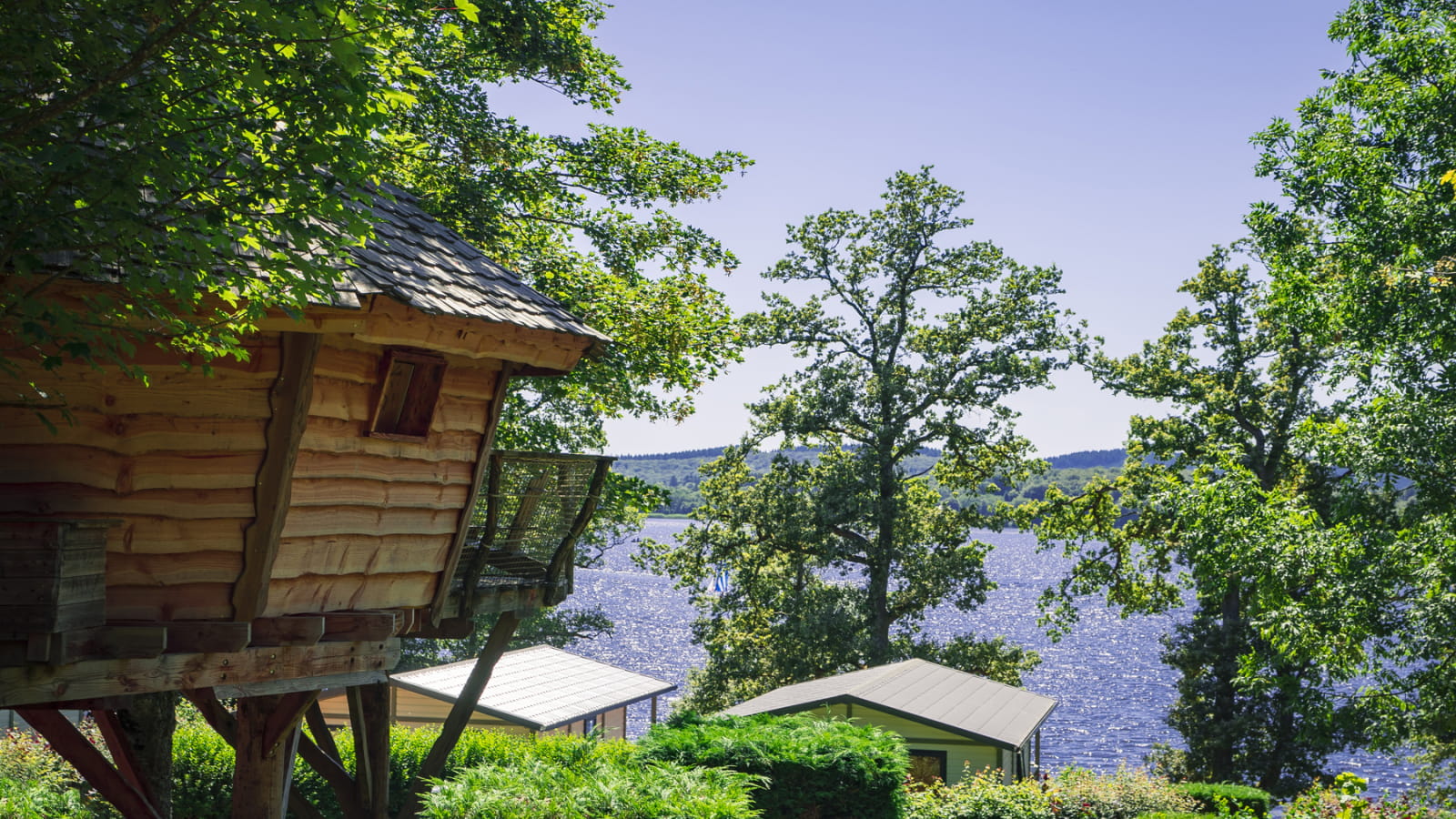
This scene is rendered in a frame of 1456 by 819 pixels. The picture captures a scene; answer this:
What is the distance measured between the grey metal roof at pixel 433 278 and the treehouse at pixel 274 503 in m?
0.02

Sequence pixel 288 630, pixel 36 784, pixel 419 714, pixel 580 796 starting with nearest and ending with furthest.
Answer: pixel 288 630 < pixel 580 796 < pixel 36 784 < pixel 419 714

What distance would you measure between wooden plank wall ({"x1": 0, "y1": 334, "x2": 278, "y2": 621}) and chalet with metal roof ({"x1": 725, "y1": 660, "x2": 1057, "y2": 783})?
43.1ft

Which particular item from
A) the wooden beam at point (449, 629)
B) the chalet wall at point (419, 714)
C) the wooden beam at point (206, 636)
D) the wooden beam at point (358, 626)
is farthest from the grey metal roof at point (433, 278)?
the chalet wall at point (419, 714)

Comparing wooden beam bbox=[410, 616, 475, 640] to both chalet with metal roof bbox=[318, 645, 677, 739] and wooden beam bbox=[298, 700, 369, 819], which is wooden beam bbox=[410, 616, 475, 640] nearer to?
wooden beam bbox=[298, 700, 369, 819]

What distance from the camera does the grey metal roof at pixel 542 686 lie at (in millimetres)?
21422

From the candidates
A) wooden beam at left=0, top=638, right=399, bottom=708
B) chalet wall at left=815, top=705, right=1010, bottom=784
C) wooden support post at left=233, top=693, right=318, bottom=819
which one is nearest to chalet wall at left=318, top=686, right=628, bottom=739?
chalet wall at left=815, top=705, right=1010, bottom=784

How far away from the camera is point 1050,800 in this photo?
53.8 ft

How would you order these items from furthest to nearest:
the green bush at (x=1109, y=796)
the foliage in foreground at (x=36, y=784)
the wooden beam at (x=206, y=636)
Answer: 1. the green bush at (x=1109, y=796)
2. the foliage in foreground at (x=36, y=784)
3. the wooden beam at (x=206, y=636)

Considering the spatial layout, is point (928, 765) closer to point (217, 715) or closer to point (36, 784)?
point (36, 784)

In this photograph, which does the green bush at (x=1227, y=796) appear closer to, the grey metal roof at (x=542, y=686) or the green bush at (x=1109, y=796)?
the green bush at (x=1109, y=796)

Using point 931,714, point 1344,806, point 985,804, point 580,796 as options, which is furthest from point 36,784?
point 1344,806

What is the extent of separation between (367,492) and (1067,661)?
290 feet

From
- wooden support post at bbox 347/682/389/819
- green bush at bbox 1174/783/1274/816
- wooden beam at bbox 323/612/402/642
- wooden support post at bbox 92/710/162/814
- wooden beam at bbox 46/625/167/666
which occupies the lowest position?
green bush at bbox 1174/783/1274/816

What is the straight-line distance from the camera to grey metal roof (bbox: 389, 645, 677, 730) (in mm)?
21422
